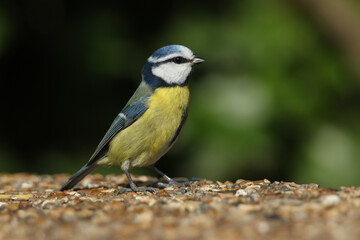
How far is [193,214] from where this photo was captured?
2.51 meters

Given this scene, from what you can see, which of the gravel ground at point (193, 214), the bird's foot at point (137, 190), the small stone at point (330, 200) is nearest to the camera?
the gravel ground at point (193, 214)

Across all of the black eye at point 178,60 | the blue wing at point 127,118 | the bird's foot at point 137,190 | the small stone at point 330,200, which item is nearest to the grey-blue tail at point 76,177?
the blue wing at point 127,118

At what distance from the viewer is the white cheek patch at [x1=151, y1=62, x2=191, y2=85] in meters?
3.80

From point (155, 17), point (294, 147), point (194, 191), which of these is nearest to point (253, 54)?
point (294, 147)

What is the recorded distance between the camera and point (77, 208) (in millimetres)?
2854

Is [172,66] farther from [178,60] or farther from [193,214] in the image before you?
[193,214]

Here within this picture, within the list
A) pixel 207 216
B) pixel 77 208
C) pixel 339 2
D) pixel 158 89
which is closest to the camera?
pixel 207 216

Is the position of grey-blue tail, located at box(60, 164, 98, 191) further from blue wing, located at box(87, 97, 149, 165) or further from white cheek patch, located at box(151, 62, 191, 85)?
white cheek patch, located at box(151, 62, 191, 85)

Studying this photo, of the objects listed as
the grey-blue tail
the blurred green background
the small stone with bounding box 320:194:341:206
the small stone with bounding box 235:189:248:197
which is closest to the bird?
the grey-blue tail

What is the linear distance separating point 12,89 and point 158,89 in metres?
2.13

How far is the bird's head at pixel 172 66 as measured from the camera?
3.80m

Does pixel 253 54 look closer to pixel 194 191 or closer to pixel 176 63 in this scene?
pixel 176 63

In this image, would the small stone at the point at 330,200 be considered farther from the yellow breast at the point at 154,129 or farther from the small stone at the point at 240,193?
the yellow breast at the point at 154,129

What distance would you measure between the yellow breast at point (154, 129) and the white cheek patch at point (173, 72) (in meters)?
0.07
